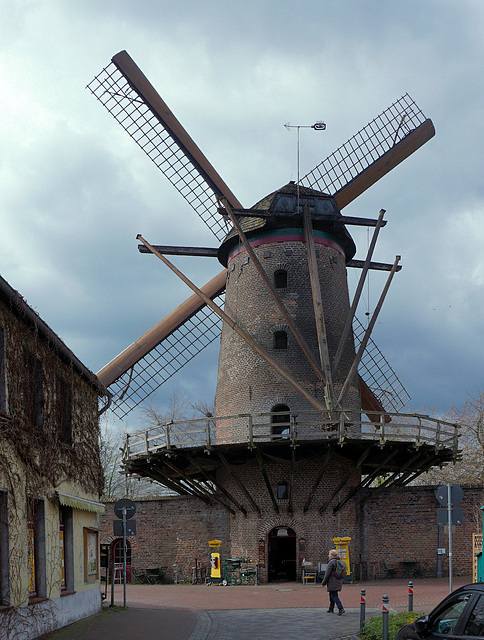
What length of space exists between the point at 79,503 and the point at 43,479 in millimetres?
2187

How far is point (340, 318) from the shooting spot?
25.7m

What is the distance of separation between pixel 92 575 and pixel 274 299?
1041cm

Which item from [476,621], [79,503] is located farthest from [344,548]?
[476,621]

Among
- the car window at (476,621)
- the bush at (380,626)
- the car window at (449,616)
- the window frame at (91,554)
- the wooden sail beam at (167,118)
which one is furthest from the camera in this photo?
the wooden sail beam at (167,118)

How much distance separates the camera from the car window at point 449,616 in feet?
24.5

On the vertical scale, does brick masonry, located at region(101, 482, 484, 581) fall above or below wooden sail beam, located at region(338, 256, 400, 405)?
below

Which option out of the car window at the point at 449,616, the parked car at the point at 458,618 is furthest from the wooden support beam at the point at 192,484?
the car window at the point at 449,616

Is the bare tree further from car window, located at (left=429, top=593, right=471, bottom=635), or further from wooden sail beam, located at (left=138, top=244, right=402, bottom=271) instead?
car window, located at (left=429, top=593, right=471, bottom=635)

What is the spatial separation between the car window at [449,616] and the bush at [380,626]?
11.4 feet

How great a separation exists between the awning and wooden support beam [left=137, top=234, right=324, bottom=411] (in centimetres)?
749

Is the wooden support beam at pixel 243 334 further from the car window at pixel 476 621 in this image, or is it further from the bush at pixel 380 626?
the car window at pixel 476 621

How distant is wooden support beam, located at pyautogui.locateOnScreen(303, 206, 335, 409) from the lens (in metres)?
23.2

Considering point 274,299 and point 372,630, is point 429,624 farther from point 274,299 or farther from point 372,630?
point 274,299

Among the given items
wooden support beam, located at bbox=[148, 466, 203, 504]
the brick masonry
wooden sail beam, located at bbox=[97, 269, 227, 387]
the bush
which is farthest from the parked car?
wooden sail beam, located at bbox=[97, 269, 227, 387]
